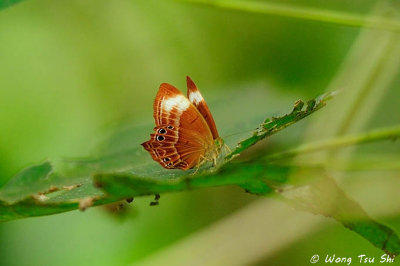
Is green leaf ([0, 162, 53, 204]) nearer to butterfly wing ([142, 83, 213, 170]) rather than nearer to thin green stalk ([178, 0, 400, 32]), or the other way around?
butterfly wing ([142, 83, 213, 170])

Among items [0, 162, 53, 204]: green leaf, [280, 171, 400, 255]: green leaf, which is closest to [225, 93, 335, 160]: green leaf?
[280, 171, 400, 255]: green leaf

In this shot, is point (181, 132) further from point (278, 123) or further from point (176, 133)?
point (278, 123)

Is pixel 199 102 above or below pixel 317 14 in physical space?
below

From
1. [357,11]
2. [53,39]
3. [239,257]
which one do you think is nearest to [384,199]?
[239,257]

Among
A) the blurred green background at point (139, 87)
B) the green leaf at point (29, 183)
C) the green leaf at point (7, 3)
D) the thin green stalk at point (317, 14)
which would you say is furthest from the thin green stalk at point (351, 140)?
the green leaf at point (7, 3)

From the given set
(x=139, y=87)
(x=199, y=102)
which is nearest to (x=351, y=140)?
(x=199, y=102)

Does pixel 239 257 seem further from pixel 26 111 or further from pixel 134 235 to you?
pixel 26 111
